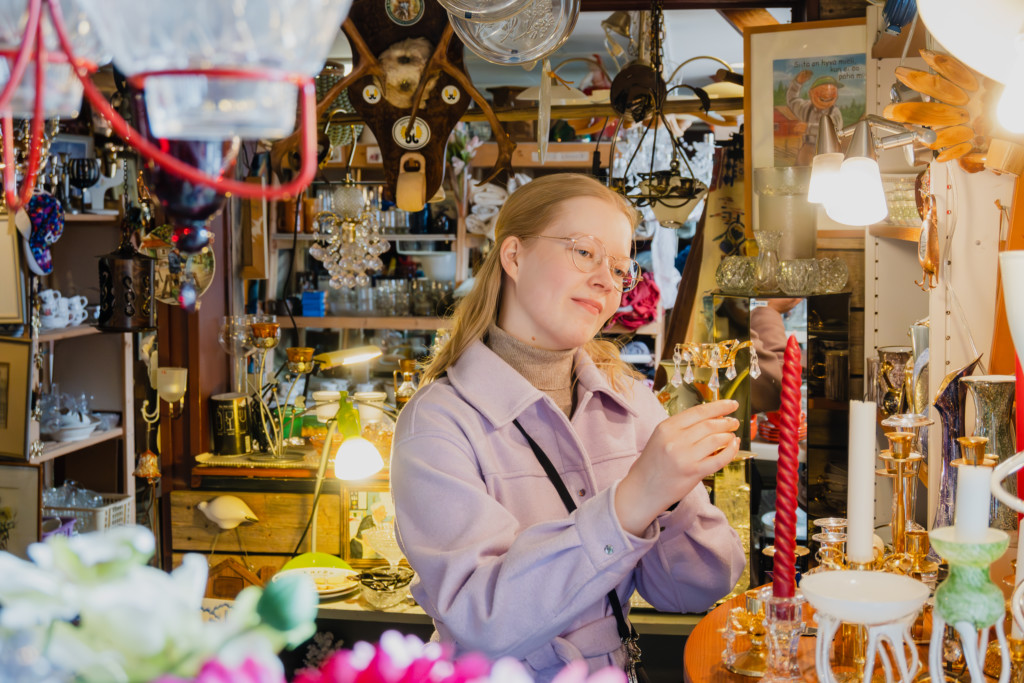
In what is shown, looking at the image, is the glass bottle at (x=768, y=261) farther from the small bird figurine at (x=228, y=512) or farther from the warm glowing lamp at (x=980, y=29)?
the small bird figurine at (x=228, y=512)

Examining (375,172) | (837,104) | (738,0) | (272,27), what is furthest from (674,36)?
(272,27)

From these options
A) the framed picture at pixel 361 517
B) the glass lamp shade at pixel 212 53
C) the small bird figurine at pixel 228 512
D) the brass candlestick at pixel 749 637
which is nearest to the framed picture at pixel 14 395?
the small bird figurine at pixel 228 512

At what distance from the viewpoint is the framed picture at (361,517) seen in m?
3.18

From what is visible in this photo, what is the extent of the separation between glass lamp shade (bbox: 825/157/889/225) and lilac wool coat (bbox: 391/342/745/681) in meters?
0.52

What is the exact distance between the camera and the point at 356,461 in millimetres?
2834

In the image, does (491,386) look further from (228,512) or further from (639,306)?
(639,306)

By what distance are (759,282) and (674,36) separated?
3.17 meters

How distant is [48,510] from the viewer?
361cm

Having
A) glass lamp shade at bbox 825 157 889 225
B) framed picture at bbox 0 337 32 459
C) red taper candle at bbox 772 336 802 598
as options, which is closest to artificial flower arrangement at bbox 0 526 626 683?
red taper candle at bbox 772 336 802 598

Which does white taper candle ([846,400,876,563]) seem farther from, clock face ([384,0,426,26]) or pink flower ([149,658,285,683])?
clock face ([384,0,426,26])

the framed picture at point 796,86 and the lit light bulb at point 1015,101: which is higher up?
the framed picture at point 796,86

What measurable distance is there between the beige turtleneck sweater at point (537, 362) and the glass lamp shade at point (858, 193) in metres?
0.56

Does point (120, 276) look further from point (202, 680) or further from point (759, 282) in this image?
point (202, 680)

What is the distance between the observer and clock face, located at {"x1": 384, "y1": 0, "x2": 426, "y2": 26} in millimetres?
2855
